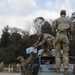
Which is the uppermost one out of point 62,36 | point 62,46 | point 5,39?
point 5,39

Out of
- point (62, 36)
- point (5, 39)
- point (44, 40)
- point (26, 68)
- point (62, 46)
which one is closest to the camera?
point (62, 36)

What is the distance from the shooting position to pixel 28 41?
222 ft

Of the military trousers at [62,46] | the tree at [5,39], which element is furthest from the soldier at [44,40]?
the tree at [5,39]

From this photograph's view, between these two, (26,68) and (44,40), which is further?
(44,40)

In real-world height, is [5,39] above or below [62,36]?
above

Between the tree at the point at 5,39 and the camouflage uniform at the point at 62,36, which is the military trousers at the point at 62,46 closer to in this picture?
the camouflage uniform at the point at 62,36

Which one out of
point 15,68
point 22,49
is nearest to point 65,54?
point 15,68

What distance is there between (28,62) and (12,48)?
5512cm

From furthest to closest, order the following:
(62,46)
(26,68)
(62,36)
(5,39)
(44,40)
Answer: (5,39) → (44,40) → (26,68) → (62,46) → (62,36)

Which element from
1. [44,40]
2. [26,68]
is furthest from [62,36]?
[26,68]

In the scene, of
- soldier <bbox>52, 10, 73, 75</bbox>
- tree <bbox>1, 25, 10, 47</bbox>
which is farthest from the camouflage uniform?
tree <bbox>1, 25, 10, 47</bbox>

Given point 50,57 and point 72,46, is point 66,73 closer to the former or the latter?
point 50,57

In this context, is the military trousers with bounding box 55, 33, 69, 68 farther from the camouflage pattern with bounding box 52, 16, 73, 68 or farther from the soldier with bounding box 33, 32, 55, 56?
the soldier with bounding box 33, 32, 55, 56

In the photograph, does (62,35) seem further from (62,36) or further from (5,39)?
(5,39)
